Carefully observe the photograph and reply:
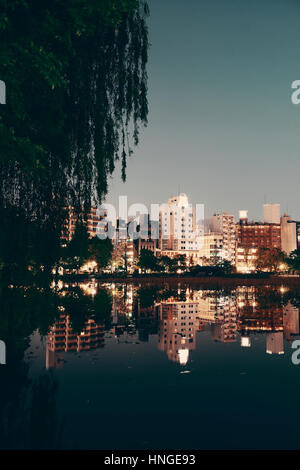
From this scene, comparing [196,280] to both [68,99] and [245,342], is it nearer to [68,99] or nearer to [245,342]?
[245,342]

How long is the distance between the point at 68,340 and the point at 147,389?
6.81 metres

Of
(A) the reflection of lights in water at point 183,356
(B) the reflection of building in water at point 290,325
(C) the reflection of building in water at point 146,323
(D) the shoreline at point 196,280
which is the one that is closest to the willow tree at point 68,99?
(A) the reflection of lights in water at point 183,356

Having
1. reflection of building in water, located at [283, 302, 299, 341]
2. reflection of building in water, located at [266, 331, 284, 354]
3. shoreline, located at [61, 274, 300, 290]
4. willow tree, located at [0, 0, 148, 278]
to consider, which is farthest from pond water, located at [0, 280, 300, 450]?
shoreline, located at [61, 274, 300, 290]

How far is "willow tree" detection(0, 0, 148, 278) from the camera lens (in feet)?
25.1

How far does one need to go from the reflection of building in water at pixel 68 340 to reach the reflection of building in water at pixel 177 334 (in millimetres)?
2888

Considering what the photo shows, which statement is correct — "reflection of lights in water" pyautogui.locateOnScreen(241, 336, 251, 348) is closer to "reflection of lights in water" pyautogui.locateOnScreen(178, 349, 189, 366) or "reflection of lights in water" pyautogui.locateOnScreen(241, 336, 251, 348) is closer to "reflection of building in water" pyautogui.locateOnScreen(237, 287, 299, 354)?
"reflection of building in water" pyautogui.locateOnScreen(237, 287, 299, 354)

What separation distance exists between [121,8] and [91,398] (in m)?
10.2

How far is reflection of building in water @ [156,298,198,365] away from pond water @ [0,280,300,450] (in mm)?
81

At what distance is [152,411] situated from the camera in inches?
299

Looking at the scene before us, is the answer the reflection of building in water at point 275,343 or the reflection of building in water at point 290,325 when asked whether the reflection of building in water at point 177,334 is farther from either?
the reflection of building in water at point 290,325

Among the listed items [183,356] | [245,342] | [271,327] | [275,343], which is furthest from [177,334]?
[271,327]

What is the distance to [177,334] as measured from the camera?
16734mm

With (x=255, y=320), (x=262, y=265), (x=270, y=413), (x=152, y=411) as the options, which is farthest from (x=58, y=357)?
(x=262, y=265)

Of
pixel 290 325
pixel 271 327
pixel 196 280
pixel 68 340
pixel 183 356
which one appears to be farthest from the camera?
pixel 196 280
